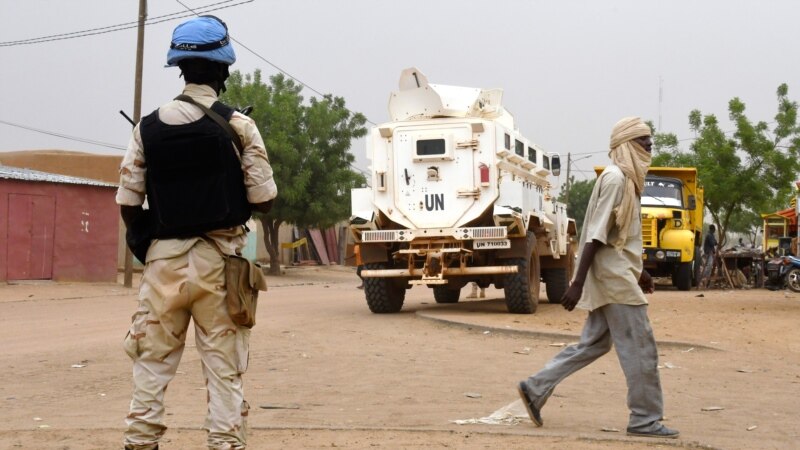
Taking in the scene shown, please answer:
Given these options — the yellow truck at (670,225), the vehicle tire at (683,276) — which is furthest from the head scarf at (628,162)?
the vehicle tire at (683,276)

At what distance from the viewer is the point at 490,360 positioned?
1105 cm

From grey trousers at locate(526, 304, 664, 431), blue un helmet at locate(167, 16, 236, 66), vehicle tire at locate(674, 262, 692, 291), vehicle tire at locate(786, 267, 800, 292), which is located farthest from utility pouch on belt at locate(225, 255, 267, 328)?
vehicle tire at locate(786, 267, 800, 292)

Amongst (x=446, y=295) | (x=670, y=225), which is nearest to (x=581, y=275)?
(x=446, y=295)

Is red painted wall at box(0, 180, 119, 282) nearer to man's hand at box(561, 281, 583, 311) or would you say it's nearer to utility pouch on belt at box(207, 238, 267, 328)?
man's hand at box(561, 281, 583, 311)

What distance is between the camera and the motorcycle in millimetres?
27375

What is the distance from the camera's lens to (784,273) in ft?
92.5

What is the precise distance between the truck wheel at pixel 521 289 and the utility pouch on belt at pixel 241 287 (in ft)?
37.8

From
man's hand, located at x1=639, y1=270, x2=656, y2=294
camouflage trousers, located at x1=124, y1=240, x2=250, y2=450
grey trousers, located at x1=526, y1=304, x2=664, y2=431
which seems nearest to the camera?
camouflage trousers, located at x1=124, y1=240, x2=250, y2=450

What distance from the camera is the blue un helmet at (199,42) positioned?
4949 mm

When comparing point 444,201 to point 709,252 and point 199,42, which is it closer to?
point 199,42

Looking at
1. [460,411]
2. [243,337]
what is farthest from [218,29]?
[460,411]

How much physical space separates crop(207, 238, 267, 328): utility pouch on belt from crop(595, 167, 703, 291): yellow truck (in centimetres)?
2215

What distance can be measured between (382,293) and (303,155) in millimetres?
23788

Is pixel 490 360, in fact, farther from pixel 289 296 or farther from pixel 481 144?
pixel 289 296
